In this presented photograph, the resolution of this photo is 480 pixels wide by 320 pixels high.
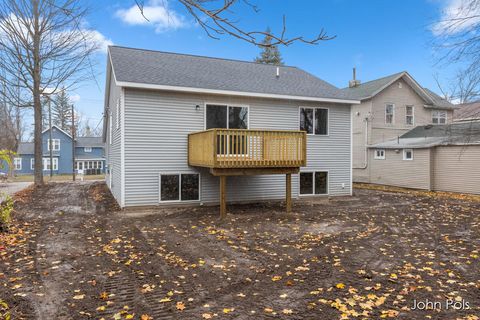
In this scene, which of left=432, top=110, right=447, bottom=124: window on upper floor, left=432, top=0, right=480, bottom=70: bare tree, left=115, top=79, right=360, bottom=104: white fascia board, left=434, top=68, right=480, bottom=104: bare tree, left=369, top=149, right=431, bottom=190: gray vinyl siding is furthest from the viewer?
left=432, top=110, right=447, bottom=124: window on upper floor

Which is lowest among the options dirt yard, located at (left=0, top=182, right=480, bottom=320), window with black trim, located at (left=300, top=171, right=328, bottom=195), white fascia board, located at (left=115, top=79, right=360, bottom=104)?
dirt yard, located at (left=0, top=182, right=480, bottom=320)

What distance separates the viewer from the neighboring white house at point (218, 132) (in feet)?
32.8

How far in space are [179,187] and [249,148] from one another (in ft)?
10.0

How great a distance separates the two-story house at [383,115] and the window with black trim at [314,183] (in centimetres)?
734

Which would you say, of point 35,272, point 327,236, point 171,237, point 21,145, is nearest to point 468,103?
point 327,236

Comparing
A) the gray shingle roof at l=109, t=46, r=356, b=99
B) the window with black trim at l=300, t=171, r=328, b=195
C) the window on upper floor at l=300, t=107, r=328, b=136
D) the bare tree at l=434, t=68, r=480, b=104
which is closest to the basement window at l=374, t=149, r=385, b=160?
the gray shingle roof at l=109, t=46, r=356, b=99

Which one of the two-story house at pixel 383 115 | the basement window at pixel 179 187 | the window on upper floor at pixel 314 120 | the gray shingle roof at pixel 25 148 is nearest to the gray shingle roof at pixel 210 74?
the window on upper floor at pixel 314 120

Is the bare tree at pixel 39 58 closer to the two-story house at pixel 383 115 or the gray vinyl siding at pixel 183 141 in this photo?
the gray vinyl siding at pixel 183 141

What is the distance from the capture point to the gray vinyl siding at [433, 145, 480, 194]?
14805 millimetres

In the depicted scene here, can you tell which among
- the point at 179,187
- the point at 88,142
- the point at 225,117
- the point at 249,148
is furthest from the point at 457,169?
the point at 88,142

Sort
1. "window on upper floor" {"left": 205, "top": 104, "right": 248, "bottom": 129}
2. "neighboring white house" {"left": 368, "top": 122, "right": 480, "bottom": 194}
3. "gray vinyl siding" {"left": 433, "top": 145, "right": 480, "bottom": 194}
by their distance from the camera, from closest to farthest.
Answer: "window on upper floor" {"left": 205, "top": 104, "right": 248, "bottom": 129} → "gray vinyl siding" {"left": 433, "top": 145, "right": 480, "bottom": 194} → "neighboring white house" {"left": 368, "top": 122, "right": 480, "bottom": 194}

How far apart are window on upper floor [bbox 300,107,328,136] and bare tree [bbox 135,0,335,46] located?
35.0 ft

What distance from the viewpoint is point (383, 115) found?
2050 centimetres

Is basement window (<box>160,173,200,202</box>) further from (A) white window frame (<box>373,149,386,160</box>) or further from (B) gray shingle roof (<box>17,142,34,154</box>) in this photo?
(B) gray shingle roof (<box>17,142,34,154</box>)
